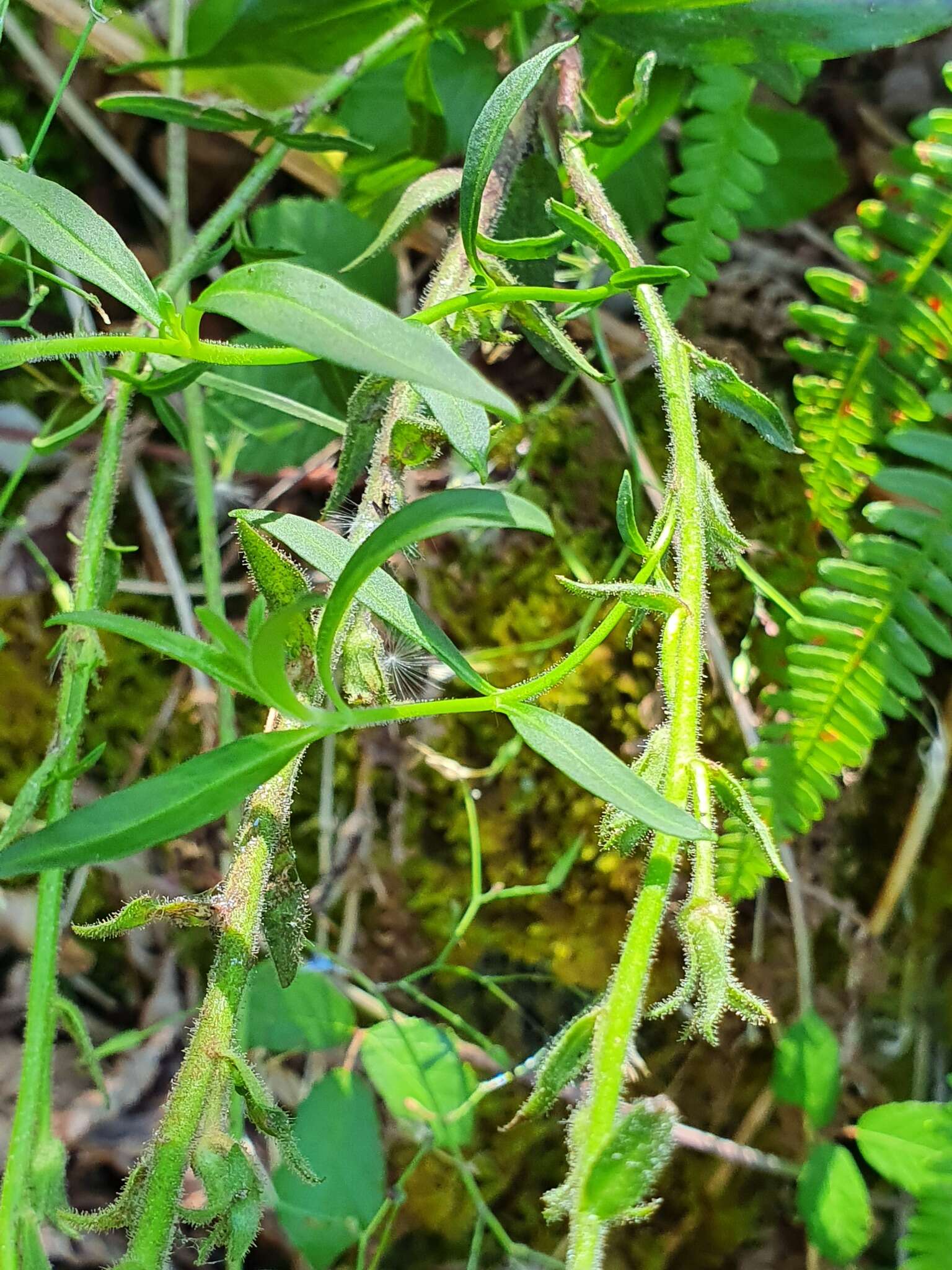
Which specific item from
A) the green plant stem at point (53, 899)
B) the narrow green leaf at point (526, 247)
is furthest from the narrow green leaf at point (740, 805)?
the green plant stem at point (53, 899)

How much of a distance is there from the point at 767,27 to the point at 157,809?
841 millimetres

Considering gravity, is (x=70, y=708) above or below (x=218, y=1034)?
above

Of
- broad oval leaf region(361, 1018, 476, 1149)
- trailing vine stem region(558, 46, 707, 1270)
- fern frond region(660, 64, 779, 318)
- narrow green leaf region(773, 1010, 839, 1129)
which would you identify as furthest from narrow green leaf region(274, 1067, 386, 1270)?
fern frond region(660, 64, 779, 318)

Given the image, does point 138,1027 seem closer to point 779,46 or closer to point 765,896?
point 765,896

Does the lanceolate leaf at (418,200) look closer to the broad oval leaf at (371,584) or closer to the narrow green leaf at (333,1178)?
the broad oval leaf at (371,584)

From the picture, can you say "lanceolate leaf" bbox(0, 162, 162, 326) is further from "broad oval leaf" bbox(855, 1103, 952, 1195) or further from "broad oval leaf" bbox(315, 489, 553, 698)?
"broad oval leaf" bbox(855, 1103, 952, 1195)

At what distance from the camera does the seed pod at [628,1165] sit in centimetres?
45

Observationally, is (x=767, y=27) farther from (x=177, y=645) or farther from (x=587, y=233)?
(x=177, y=645)

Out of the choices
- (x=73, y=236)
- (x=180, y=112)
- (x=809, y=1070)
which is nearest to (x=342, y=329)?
(x=73, y=236)

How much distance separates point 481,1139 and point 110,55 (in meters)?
1.46

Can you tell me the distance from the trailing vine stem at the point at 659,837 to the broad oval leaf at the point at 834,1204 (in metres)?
0.83

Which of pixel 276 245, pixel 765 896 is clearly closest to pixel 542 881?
pixel 765 896

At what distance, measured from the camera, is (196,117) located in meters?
0.83

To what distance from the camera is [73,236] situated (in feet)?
1.73
